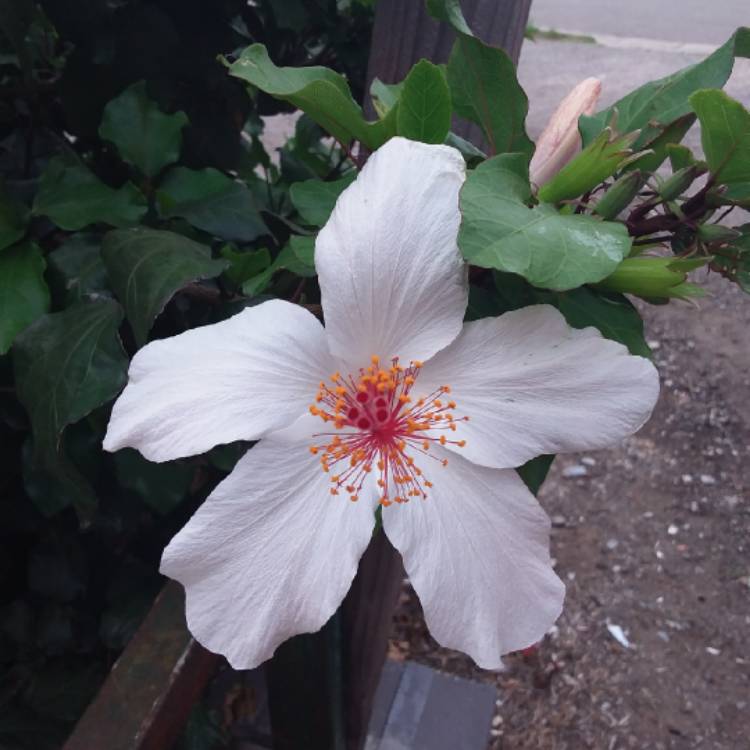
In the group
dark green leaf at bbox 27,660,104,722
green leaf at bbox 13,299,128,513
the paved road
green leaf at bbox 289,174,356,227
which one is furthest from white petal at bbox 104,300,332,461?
the paved road

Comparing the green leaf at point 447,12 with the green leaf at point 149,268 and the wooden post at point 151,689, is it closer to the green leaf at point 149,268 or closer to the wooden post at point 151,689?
the green leaf at point 149,268

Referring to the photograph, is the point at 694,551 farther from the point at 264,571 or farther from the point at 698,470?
the point at 264,571

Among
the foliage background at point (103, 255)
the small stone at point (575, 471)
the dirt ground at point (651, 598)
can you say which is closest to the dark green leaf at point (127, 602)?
the foliage background at point (103, 255)

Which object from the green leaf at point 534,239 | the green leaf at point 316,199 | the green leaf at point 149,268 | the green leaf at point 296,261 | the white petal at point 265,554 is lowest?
the white petal at point 265,554

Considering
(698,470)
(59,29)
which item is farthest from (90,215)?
(698,470)

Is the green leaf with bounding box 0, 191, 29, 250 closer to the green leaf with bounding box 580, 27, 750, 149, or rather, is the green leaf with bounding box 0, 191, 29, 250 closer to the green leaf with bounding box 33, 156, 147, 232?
the green leaf with bounding box 33, 156, 147, 232

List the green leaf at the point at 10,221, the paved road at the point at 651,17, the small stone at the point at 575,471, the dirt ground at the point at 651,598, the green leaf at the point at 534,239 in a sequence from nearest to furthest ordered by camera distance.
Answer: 1. the green leaf at the point at 534,239
2. the green leaf at the point at 10,221
3. the dirt ground at the point at 651,598
4. the small stone at the point at 575,471
5. the paved road at the point at 651,17
